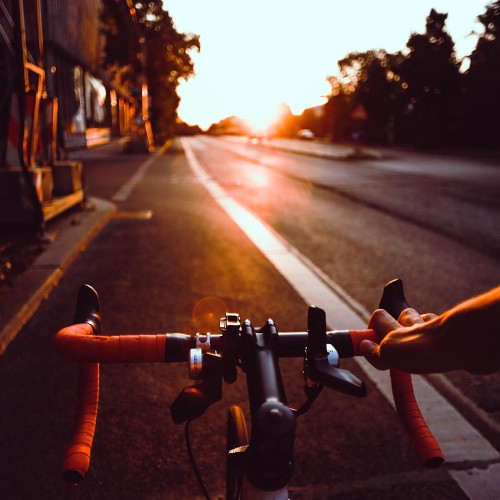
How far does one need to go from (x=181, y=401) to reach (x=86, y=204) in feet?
29.2

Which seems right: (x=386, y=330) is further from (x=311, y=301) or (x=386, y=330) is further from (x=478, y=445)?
(x=311, y=301)

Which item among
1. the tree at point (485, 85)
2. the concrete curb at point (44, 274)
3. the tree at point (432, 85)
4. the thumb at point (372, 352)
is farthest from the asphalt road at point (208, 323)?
the tree at point (485, 85)

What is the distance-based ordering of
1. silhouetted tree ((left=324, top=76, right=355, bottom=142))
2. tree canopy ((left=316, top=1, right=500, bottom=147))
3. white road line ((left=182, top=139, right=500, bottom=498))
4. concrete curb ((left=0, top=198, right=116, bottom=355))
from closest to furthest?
white road line ((left=182, top=139, right=500, bottom=498)), concrete curb ((left=0, top=198, right=116, bottom=355)), tree canopy ((left=316, top=1, right=500, bottom=147)), silhouetted tree ((left=324, top=76, right=355, bottom=142))

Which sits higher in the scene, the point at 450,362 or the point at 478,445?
the point at 450,362

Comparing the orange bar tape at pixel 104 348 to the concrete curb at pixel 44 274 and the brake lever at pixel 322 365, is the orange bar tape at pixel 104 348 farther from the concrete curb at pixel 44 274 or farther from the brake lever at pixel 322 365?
the concrete curb at pixel 44 274

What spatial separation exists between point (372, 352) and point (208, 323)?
11.0ft

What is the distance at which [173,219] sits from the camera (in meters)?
8.83

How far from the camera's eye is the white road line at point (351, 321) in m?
2.62

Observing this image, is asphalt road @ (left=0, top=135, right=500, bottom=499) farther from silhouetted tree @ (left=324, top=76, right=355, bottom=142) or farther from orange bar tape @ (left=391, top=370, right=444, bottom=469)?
silhouetted tree @ (left=324, top=76, right=355, bottom=142)

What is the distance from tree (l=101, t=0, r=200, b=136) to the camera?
3112 centimetres

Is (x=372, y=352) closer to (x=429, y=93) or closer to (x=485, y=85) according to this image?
(x=485, y=85)

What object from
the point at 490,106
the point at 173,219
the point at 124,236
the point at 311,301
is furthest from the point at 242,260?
the point at 490,106

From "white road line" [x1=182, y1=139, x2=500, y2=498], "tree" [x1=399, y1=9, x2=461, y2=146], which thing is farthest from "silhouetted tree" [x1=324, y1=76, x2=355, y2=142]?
"white road line" [x1=182, y1=139, x2=500, y2=498]

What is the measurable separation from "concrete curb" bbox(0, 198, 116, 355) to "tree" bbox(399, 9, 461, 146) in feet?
35.5
